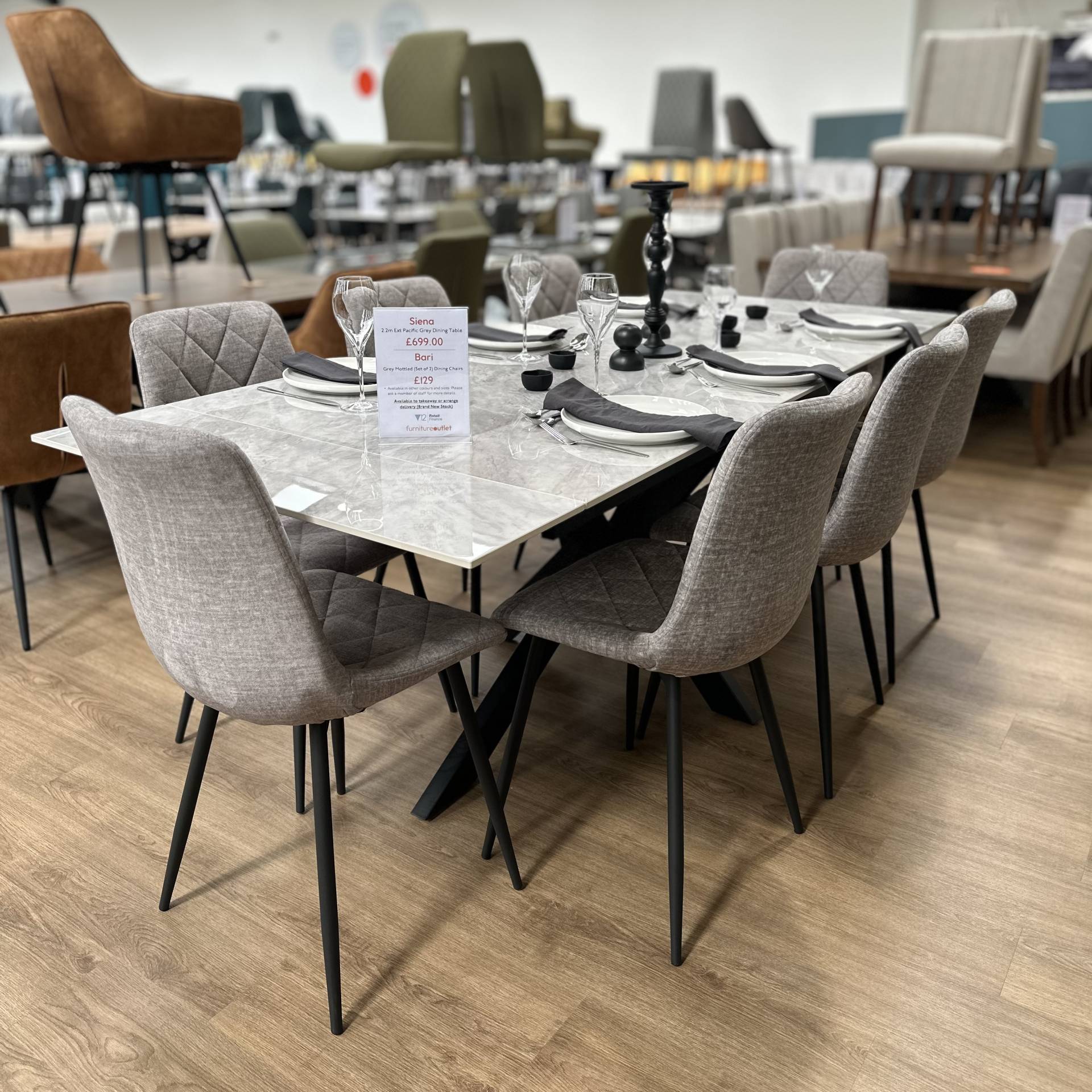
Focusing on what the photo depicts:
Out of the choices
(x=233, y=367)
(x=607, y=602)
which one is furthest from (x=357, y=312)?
(x=607, y=602)

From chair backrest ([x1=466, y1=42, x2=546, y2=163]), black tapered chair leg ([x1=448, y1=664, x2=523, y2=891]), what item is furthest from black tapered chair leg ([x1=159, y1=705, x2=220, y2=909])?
chair backrest ([x1=466, y1=42, x2=546, y2=163])

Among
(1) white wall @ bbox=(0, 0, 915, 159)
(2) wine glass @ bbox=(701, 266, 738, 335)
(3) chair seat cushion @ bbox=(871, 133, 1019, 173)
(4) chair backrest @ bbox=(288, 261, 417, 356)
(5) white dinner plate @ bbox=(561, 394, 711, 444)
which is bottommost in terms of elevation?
(4) chair backrest @ bbox=(288, 261, 417, 356)

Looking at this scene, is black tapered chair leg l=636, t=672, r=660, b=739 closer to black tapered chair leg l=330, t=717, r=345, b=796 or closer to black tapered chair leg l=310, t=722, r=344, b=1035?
black tapered chair leg l=330, t=717, r=345, b=796

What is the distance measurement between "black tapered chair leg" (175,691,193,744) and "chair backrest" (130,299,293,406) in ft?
2.14

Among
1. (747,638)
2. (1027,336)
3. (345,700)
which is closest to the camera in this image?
(345,700)

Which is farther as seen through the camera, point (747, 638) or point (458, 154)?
point (458, 154)

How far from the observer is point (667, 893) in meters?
1.82

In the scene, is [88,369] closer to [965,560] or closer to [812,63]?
[965,560]

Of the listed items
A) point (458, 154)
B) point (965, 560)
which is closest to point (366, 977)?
point (965, 560)

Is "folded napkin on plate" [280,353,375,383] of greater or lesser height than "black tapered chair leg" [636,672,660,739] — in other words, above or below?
above

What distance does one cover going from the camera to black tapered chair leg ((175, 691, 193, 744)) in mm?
1915

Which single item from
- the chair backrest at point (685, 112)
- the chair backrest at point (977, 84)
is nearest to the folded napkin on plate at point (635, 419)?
the chair backrest at point (977, 84)

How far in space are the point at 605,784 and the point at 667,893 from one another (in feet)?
1.17

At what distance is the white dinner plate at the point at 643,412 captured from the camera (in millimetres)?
1702
